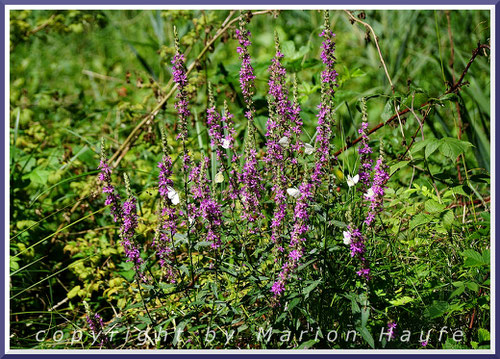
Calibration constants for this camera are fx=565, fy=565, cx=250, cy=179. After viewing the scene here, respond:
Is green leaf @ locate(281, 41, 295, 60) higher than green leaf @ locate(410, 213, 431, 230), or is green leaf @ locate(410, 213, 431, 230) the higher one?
green leaf @ locate(281, 41, 295, 60)

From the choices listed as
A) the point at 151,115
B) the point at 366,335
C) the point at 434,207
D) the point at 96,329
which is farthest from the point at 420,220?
the point at 151,115

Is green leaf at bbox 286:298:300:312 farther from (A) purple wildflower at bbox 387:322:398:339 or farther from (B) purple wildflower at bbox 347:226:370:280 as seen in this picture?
(A) purple wildflower at bbox 387:322:398:339

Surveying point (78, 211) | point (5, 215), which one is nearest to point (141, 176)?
point (78, 211)

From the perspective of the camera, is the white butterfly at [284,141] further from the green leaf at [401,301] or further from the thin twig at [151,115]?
the thin twig at [151,115]

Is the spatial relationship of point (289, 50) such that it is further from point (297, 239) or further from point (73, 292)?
point (73, 292)

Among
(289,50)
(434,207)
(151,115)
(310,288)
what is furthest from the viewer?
(151,115)

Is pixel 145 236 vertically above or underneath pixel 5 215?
underneath

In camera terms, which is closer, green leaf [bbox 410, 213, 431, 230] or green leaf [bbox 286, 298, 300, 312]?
green leaf [bbox 286, 298, 300, 312]

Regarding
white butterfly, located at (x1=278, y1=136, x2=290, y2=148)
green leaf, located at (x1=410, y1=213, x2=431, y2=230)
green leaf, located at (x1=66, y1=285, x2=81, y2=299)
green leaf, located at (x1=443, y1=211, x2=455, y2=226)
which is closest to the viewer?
white butterfly, located at (x1=278, y1=136, x2=290, y2=148)

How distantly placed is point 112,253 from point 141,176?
0.82 m

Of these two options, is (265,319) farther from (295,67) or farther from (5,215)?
(295,67)

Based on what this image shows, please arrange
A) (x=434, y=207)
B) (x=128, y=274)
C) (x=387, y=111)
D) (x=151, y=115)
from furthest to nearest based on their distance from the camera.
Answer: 1. (x=151, y=115)
2. (x=128, y=274)
3. (x=387, y=111)
4. (x=434, y=207)

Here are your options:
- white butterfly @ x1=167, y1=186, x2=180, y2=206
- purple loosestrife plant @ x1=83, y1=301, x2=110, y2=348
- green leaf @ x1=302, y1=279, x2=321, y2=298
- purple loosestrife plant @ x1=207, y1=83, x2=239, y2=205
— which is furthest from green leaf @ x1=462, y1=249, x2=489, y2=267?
purple loosestrife plant @ x1=83, y1=301, x2=110, y2=348

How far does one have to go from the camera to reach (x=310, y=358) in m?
2.41
